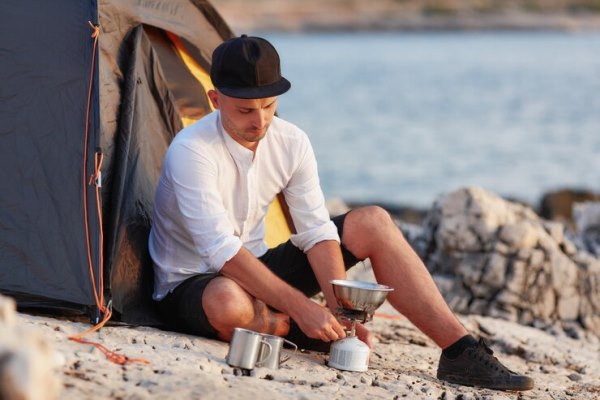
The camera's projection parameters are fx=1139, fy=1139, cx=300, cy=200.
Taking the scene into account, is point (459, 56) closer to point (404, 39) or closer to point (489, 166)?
point (404, 39)

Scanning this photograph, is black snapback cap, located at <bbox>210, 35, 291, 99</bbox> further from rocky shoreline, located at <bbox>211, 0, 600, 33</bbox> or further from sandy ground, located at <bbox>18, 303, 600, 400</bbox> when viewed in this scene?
rocky shoreline, located at <bbox>211, 0, 600, 33</bbox>

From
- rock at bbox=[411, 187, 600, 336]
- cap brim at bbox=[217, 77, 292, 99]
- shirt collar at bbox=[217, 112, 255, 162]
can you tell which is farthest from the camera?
rock at bbox=[411, 187, 600, 336]

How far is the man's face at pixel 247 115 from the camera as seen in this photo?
4582mm

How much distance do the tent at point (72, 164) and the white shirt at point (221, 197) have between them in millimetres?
210

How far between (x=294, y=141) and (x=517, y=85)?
3657 centimetres

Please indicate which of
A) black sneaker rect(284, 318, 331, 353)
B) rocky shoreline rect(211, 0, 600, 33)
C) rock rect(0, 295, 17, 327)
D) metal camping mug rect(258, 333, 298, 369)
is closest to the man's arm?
metal camping mug rect(258, 333, 298, 369)

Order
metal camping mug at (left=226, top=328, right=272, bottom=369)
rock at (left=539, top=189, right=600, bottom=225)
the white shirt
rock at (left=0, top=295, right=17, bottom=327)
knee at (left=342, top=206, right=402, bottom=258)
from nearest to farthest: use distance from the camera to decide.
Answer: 1. rock at (left=0, top=295, right=17, bottom=327)
2. metal camping mug at (left=226, top=328, right=272, bottom=369)
3. the white shirt
4. knee at (left=342, top=206, right=402, bottom=258)
5. rock at (left=539, top=189, right=600, bottom=225)

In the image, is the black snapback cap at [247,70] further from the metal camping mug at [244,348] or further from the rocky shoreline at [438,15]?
the rocky shoreline at [438,15]

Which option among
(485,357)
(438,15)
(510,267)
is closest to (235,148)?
(485,357)

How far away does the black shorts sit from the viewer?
4.80m

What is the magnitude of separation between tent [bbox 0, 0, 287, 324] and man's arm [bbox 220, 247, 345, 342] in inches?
24.9

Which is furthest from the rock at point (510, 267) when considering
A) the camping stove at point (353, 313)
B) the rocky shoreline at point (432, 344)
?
the camping stove at point (353, 313)

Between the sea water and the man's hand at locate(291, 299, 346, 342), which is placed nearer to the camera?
the man's hand at locate(291, 299, 346, 342)

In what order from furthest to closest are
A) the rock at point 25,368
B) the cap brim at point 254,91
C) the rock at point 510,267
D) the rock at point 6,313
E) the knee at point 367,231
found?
the rock at point 510,267 → the knee at point 367,231 → the cap brim at point 254,91 → the rock at point 6,313 → the rock at point 25,368
